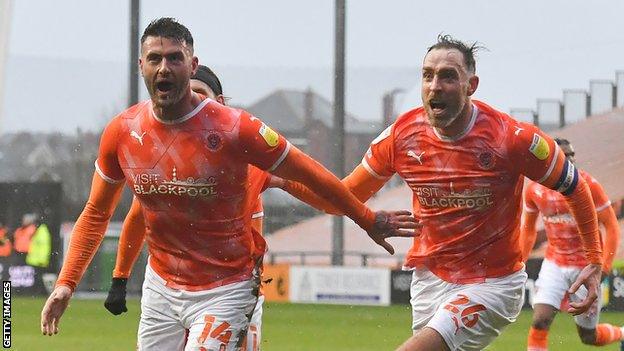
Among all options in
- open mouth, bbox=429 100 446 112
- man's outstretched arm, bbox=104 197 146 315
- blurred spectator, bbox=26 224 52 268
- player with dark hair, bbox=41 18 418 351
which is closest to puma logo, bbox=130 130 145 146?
player with dark hair, bbox=41 18 418 351

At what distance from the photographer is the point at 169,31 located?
21.3 ft

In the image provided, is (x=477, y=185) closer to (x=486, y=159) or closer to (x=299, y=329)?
(x=486, y=159)

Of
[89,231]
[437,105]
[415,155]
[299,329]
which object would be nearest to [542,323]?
[415,155]

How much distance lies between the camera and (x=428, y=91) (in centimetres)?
722

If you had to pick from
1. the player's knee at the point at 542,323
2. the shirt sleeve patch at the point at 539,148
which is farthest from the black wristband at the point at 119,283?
the player's knee at the point at 542,323

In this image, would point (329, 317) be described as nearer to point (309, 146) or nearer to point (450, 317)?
point (309, 146)

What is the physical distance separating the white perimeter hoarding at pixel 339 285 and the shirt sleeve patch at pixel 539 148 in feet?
54.7

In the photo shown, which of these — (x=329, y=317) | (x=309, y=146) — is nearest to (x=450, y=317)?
(x=329, y=317)

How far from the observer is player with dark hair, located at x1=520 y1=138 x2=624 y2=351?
12.1m

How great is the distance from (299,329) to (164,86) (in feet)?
41.8

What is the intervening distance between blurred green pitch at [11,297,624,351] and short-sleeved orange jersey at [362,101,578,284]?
323 inches

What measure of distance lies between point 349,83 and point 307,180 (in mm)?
20432

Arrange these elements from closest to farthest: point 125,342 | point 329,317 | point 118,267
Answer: point 118,267 < point 125,342 < point 329,317

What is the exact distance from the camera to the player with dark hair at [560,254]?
12.1 meters
